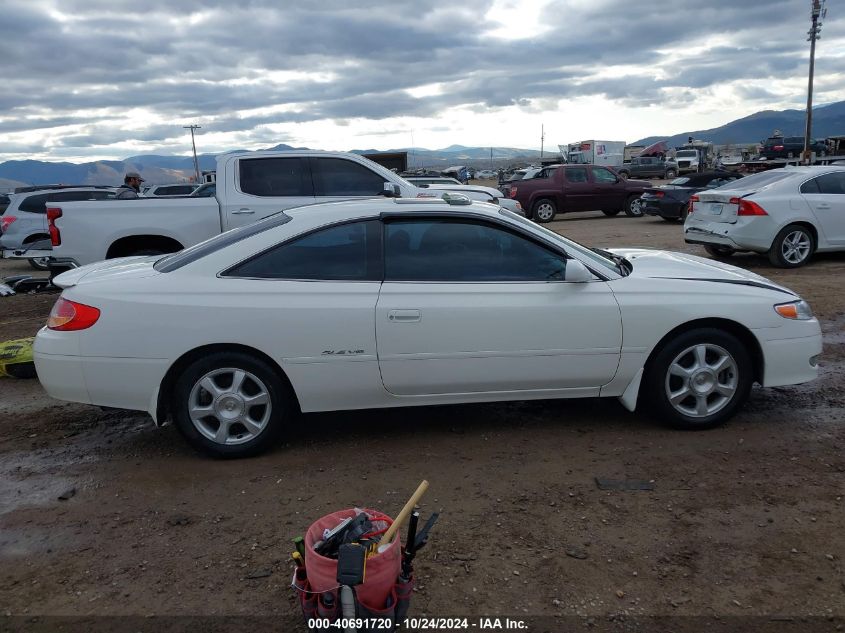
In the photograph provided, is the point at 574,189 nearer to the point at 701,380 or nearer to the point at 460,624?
the point at 701,380

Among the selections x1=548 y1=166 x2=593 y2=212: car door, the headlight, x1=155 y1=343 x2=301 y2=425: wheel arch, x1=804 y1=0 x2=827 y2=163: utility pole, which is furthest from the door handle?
x1=804 y1=0 x2=827 y2=163: utility pole

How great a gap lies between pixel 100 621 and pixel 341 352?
188 centimetres

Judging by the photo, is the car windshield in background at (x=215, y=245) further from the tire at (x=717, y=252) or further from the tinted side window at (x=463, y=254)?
the tire at (x=717, y=252)

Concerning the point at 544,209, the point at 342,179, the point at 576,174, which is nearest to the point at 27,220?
the point at 342,179

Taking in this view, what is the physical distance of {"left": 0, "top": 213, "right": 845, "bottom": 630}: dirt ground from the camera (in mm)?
2938

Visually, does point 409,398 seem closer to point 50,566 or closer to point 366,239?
point 366,239

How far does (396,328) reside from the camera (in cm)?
421

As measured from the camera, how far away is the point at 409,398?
172 inches

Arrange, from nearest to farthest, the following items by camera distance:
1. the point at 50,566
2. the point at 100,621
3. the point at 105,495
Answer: the point at 100,621 < the point at 50,566 < the point at 105,495

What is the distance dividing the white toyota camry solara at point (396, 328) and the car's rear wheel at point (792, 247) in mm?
6563

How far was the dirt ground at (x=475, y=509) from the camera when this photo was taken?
294cm

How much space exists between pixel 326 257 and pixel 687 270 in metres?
2.45

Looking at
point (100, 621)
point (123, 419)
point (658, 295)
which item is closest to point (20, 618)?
point (100, 621)

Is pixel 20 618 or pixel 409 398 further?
pixel 409 398
